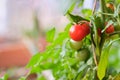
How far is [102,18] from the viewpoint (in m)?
0.59

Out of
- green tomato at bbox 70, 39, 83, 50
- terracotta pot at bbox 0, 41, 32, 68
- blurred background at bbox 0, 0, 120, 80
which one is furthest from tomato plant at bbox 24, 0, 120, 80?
terracotta pot at bbox 0, 41, 32, 68

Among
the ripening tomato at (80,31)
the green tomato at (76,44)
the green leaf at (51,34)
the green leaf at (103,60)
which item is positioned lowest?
the green leaf at (103,60)

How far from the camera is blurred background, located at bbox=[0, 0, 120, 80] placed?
152 centimetres

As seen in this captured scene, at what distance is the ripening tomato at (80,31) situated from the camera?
1.88 ft

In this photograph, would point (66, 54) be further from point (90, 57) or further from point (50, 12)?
point (50, 12)

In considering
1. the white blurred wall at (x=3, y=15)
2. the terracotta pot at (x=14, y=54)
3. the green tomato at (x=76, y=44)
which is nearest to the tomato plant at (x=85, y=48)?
the green tomato at (x=76, y=44)

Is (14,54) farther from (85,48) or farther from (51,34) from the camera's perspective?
(85,48)

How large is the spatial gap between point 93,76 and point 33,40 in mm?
889

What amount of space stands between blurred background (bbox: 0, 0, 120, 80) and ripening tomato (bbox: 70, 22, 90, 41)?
2.39 feet

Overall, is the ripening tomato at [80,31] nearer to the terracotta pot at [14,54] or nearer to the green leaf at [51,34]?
the green leaf at [51,34]

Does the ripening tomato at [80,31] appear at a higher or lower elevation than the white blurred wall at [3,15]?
lower

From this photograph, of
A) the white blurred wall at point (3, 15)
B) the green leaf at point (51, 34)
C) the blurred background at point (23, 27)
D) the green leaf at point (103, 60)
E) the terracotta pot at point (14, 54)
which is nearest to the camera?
the green leaf at point (103, 60)

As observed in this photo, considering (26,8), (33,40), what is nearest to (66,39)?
(33,40)

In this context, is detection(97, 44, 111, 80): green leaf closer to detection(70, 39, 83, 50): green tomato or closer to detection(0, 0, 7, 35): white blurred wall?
detection(70, 39, 83, 50): green tomato
